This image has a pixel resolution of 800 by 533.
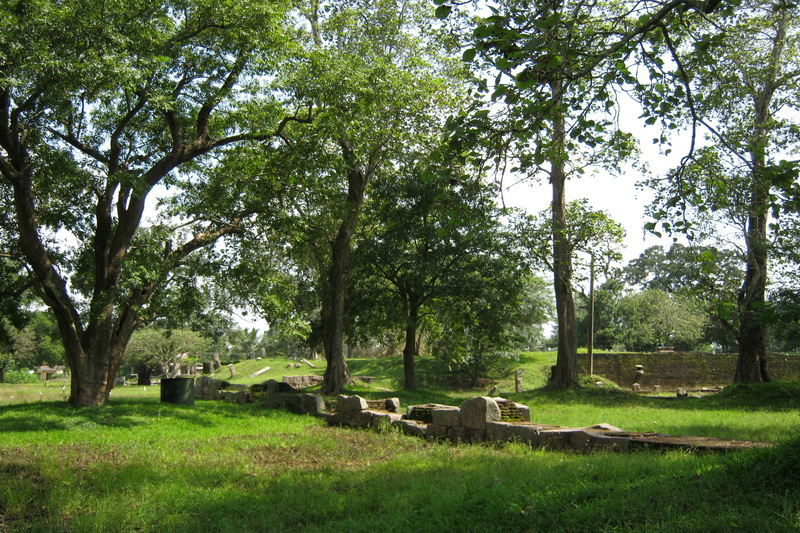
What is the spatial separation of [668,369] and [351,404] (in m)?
24.0

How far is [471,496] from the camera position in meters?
5.74

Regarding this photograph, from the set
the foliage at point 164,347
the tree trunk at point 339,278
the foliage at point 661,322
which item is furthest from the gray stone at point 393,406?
the foliage at point 661,322

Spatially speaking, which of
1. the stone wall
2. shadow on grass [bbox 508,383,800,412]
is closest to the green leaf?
shadow on grass [bbox 508,383,800,412]

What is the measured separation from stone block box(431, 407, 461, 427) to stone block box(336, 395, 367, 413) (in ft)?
8.51

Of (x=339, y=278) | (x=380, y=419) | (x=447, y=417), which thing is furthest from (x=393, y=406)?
(x=339, y=278)

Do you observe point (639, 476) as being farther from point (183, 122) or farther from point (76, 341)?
point (183, 122)

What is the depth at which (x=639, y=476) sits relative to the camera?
224 inches

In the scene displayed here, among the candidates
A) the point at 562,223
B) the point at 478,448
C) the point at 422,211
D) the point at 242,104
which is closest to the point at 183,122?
the point at 242,104

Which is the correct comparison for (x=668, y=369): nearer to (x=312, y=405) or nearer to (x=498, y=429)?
(x=312, y=405)

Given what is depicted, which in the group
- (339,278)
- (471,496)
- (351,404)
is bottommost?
(351,404)

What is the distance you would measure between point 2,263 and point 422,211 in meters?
13.0

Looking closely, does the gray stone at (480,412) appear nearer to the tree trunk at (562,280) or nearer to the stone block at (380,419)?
the stone block at (380,419)

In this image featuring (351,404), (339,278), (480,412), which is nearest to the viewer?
(480,412)

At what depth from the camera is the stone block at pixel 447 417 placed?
Answer: 11.0 m
